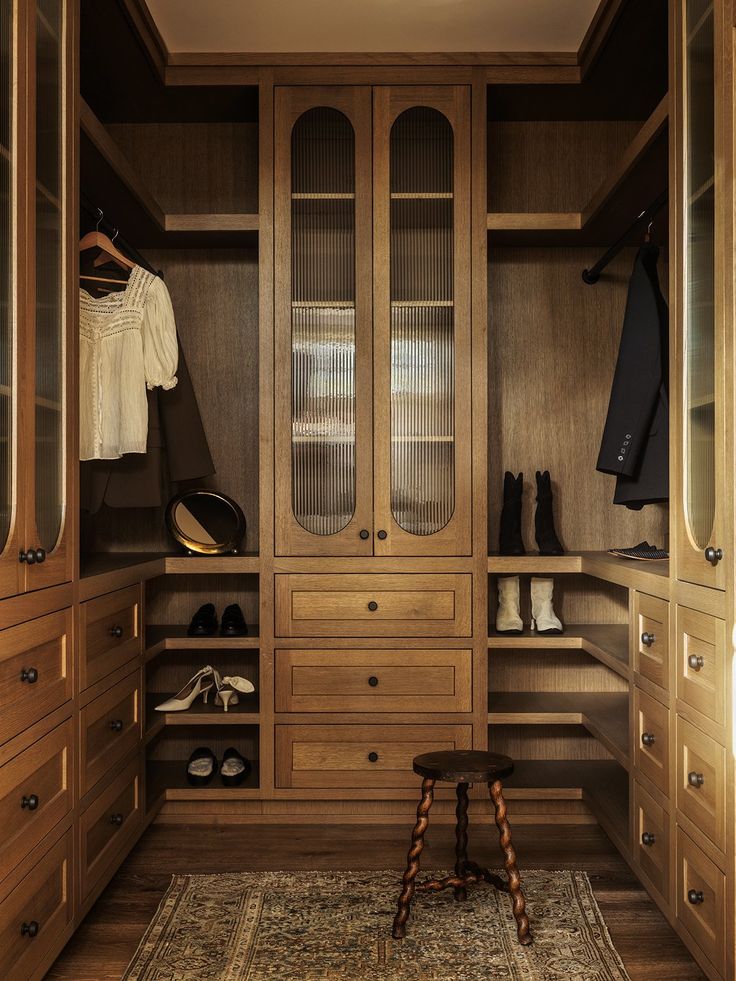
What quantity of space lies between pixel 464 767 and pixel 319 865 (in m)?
0.69

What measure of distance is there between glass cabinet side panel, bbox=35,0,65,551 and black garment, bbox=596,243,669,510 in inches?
62.5

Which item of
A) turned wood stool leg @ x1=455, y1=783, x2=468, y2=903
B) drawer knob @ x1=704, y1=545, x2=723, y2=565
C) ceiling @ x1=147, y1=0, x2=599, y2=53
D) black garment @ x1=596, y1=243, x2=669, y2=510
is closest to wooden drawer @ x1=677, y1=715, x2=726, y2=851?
drawer knob @ x1=704, y1=545, x2=723, y2=565

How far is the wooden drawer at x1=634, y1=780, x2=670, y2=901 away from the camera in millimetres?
2225

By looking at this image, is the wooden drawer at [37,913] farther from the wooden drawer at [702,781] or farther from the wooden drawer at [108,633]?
the wooden drawer at [702,781]

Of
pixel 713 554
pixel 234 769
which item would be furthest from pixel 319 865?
pixel 713 554

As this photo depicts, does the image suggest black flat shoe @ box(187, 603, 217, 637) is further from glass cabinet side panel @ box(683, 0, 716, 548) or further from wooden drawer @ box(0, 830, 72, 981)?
glass cabinet side panel @ box(683, 0, 716, 548)

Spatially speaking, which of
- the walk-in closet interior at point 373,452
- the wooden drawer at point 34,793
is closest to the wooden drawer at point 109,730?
the walk-in closet interior at point 373,452

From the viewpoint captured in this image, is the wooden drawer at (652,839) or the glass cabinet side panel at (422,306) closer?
the wooden drawer at (652,839)

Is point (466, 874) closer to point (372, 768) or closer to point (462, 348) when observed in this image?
point (372, 768)

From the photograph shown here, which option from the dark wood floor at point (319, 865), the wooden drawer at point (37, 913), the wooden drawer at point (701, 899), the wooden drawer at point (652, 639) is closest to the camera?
the wooden drawer at point (37, 913)

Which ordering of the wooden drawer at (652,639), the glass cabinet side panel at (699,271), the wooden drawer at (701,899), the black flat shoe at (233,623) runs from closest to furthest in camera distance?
1. the wooden drawer at (701,899)
2. the glass cabinet side panel at (699,271)
3. the wooden drawer at (652,639)
4. the black flat shoe at (233,623)

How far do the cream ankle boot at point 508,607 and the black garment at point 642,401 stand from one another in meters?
0.64

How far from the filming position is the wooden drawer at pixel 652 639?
2254 mm

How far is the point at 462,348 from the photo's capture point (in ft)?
10.1
